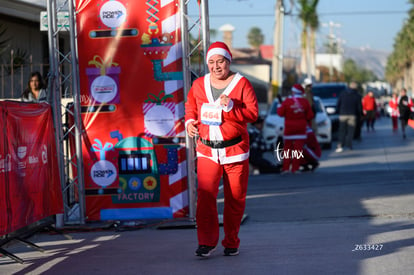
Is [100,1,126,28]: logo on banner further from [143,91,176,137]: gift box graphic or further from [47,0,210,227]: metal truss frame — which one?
[143,91,176,137]: gift box graphic

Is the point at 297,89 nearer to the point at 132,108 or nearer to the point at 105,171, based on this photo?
the point at 132,108

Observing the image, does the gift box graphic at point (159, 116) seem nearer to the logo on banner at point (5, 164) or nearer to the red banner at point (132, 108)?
the red banner at point (132, 108)

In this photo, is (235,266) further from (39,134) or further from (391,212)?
(391,212)

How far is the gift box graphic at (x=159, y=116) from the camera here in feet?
32.5

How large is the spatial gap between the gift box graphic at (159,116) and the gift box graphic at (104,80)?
399 mm

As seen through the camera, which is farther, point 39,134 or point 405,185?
point 405,185

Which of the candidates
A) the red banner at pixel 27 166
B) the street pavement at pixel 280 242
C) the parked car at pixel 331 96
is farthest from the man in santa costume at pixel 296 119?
the parked car at pixel 331 96

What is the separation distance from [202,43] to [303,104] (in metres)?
7.06

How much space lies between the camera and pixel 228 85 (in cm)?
795

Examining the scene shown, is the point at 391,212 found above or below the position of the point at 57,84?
below

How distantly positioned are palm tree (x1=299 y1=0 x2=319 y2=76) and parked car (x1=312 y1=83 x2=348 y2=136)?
3749cm

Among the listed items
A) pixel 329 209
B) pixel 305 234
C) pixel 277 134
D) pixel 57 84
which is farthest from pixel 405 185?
pixel 277 134

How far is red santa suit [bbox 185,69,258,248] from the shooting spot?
25.8ft

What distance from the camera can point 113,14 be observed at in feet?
32.4
